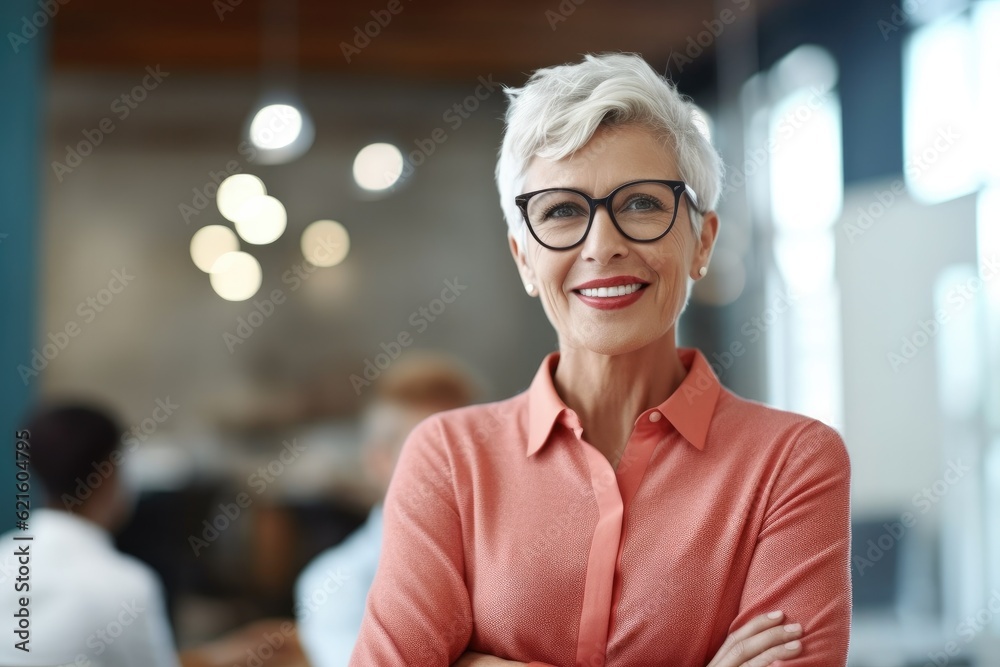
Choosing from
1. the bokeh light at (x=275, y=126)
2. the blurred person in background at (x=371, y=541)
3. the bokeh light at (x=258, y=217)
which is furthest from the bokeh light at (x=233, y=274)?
the blurred person in background at (x=371, y=541)

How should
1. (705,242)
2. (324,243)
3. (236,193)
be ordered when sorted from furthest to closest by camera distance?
1. (324,243)
2. (236,193)
3. (705,242)

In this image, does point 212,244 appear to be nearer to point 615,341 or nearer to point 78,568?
point 78,568

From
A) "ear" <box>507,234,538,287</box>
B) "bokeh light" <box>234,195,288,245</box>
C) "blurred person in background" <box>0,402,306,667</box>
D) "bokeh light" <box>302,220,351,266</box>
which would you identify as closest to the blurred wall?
"bokeh light" <box>302,220,351,266</box>

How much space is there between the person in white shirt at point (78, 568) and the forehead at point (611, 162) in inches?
65.9

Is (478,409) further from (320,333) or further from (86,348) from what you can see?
(86,348)

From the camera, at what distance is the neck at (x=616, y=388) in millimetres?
1453

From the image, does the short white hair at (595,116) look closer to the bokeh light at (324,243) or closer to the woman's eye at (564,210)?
the woman's eye at (564,210)

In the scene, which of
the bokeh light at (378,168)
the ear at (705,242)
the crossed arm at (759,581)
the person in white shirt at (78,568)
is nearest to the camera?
the crossed arm at (759,581)

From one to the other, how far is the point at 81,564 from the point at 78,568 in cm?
1

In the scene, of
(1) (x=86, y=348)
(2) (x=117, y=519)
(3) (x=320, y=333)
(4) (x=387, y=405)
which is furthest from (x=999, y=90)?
(1) (x=86, y=348)

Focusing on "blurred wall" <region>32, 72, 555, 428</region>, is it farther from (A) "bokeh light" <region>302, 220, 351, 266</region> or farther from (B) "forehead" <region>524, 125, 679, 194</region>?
(B) "forehead" <region>524, 125, 679, 194</region>

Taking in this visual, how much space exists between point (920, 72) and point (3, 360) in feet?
14.4

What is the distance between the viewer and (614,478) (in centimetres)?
138

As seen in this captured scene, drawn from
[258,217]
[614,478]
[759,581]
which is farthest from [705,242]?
[258,217]
